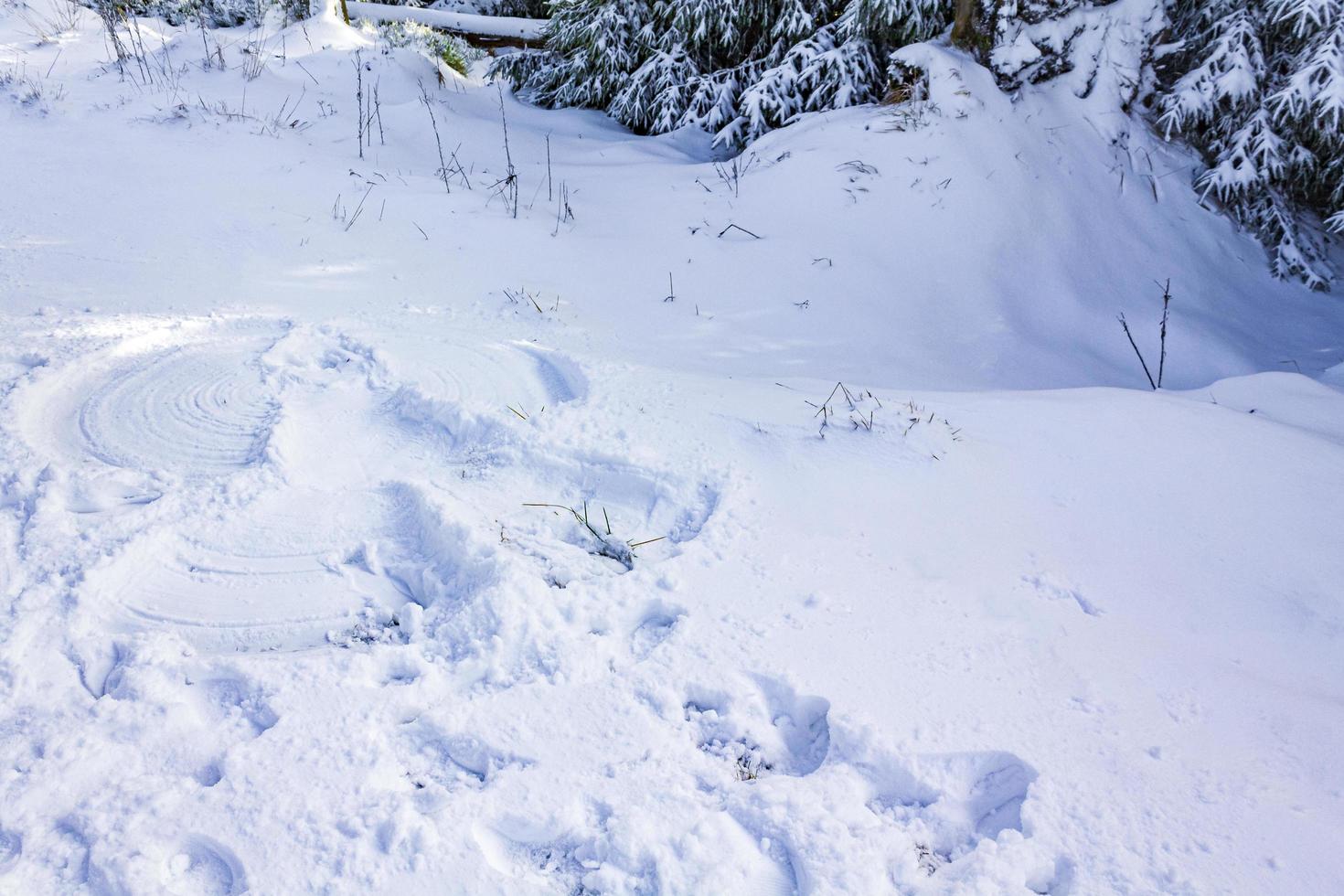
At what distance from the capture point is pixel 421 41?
9.07m

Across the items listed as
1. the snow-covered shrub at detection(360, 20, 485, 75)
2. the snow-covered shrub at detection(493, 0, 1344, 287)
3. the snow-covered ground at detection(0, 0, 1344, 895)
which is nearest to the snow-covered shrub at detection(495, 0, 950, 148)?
the snow-covered shrub at detection(493, 0, 1344, 287)

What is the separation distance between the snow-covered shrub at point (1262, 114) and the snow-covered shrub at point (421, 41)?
6.98m

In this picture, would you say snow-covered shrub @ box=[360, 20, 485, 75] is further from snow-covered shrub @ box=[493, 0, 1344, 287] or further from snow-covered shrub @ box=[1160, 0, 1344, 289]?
snow-covered shrub @ box=[1160, 0, 1344, 289]

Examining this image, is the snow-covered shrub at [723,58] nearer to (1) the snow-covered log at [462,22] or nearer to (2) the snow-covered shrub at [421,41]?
(2) the snow-covered shrub at [421,41]

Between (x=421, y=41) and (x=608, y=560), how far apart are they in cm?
868

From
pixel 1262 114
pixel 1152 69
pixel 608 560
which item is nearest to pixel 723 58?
pixel 1152 69

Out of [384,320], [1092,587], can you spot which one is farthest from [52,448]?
[1092,587]

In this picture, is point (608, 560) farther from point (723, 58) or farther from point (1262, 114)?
point (723, 58)

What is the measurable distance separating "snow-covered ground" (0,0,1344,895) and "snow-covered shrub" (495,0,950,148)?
237 cm

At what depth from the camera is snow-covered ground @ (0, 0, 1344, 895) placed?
1656 mm

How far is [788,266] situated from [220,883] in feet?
14.2

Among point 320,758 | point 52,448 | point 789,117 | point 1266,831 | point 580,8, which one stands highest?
point 580,8

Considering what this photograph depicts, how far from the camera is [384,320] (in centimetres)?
376

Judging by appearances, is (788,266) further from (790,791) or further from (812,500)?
(790,791)
